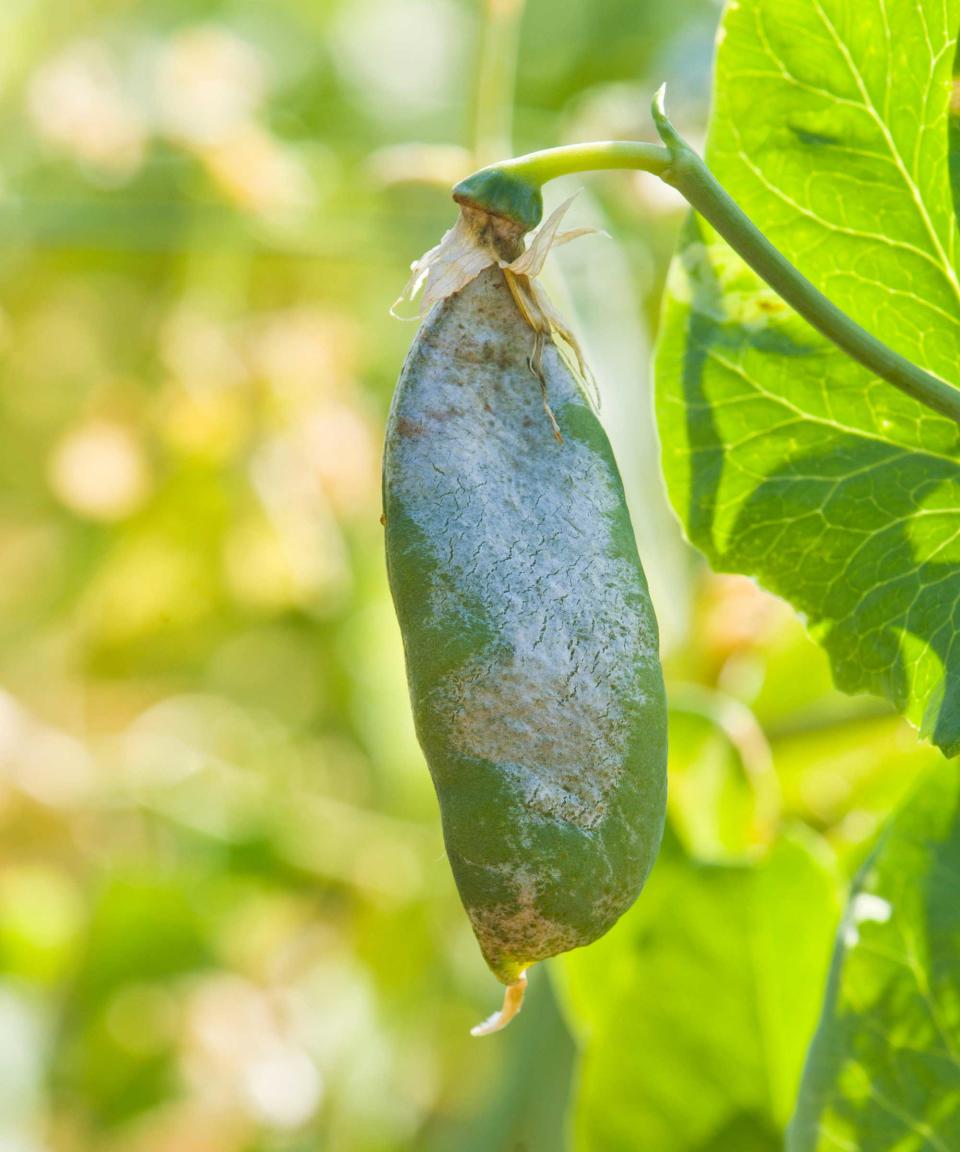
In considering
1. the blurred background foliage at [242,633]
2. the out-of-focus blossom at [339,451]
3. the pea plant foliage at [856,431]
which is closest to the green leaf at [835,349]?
the pea plant foliage at [856,431]

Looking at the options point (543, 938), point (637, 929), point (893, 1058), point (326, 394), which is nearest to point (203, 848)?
point (326, 394)

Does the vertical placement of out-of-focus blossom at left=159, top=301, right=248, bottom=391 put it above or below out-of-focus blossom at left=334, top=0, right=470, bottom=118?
below

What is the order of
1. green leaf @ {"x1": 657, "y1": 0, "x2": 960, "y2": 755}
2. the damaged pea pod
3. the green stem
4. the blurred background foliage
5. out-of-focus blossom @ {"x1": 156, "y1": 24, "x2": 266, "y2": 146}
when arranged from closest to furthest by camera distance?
1. the damaged pea pod
2. green leaf @ {"x1": 657, "y1": 0, "x2": 960, "y2": 755}
3. the green stem
4. the blurred background foliage
5. out-of-focus blossom @ {"x1": 156, "y1": 24, "x2": 266, "y2": 146}

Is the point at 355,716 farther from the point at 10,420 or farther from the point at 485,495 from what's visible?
the point at 485,495

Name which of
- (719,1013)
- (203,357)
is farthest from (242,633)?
(719,1013)

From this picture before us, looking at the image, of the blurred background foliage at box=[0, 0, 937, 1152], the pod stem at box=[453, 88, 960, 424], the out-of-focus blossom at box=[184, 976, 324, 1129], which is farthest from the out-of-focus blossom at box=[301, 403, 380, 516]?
the pod stem at box=[453, 88, 960, 424]

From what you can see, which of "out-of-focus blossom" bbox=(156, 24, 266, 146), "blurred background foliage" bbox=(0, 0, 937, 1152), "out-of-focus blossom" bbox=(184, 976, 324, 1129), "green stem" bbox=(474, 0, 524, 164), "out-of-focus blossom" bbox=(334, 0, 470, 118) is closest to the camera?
"green stem" bbox=(474, 0, 524, 164)

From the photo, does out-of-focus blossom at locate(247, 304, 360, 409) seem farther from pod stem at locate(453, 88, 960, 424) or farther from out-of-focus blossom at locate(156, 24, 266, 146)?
pod stem at locate(453, 88, 960, 424)
